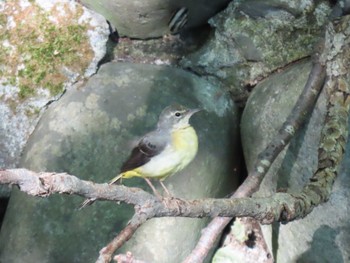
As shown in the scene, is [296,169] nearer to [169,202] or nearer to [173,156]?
[173,156]

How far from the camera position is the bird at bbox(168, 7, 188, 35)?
303 cm

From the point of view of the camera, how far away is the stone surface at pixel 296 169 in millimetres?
2475

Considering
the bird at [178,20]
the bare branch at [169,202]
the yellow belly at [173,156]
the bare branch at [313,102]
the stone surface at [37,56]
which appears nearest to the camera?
the bare branch at [169,202]

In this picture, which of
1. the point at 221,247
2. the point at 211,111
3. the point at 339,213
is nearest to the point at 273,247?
the point at 221,247

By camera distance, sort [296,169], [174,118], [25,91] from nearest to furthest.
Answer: [174,118]
[296,169]
[25,91]

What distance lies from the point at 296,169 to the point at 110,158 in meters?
0.90

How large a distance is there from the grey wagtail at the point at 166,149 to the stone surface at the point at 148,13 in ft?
3.77

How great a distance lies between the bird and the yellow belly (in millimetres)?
1258

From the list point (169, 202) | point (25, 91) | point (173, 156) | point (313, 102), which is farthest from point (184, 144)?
point (25, 91)

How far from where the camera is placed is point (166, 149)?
1911 mm

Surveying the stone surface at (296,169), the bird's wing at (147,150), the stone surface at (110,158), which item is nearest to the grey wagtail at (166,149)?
the bird's wing at (147,150)

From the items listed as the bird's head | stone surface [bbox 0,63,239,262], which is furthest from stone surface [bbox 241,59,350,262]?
the bird's head

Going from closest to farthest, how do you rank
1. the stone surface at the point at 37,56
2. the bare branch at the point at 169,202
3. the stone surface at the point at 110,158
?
the bare branch at the point at 169,202 < the stone surface at the point at 110,158 < the stone surface at the point at 37,56

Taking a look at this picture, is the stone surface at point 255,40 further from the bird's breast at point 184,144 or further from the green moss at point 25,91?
the bird's breast at point 184,144
